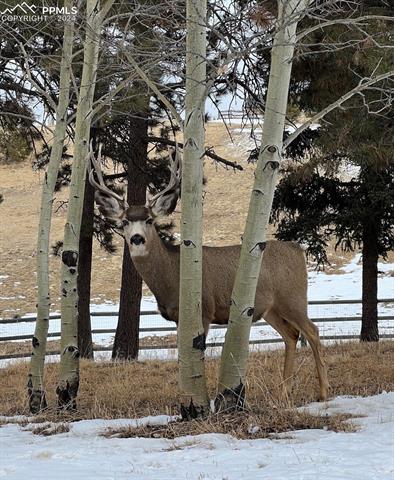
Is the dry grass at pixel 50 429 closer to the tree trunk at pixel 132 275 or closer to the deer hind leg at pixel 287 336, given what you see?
the deer hind leg at pixel 287 336

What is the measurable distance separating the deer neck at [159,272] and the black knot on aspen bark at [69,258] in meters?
0.91

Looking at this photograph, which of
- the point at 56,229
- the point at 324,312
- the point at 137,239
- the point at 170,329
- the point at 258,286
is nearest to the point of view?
the point at 137,239

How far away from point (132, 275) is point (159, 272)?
5151 mm

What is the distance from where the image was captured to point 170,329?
1862 cm

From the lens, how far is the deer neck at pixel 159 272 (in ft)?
29.9

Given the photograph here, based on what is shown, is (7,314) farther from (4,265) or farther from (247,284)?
(247,284)

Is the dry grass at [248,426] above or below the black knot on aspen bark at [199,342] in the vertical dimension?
below

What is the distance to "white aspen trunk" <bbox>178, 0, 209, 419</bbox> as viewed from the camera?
274 inches

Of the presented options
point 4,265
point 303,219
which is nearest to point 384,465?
point 303,219

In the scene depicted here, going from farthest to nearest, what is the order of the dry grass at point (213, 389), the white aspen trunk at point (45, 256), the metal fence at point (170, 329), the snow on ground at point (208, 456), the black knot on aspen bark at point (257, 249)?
the metal fence at point (170, 329)
the white aspen trunk at point (45, 256)
the black knot on aspen bark at point (257, 249)
the dry grass at point (213, 389)
the snow on ground at point (208, 456)

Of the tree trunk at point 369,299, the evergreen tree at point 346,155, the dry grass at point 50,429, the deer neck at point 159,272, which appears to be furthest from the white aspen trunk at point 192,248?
the tree trunk at point 369,299

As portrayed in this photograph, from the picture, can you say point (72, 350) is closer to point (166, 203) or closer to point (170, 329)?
point (166, 203)

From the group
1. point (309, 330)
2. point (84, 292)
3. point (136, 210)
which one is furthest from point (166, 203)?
point (84, 292)

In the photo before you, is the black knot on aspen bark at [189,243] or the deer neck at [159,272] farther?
the deer neck at [159,272]
